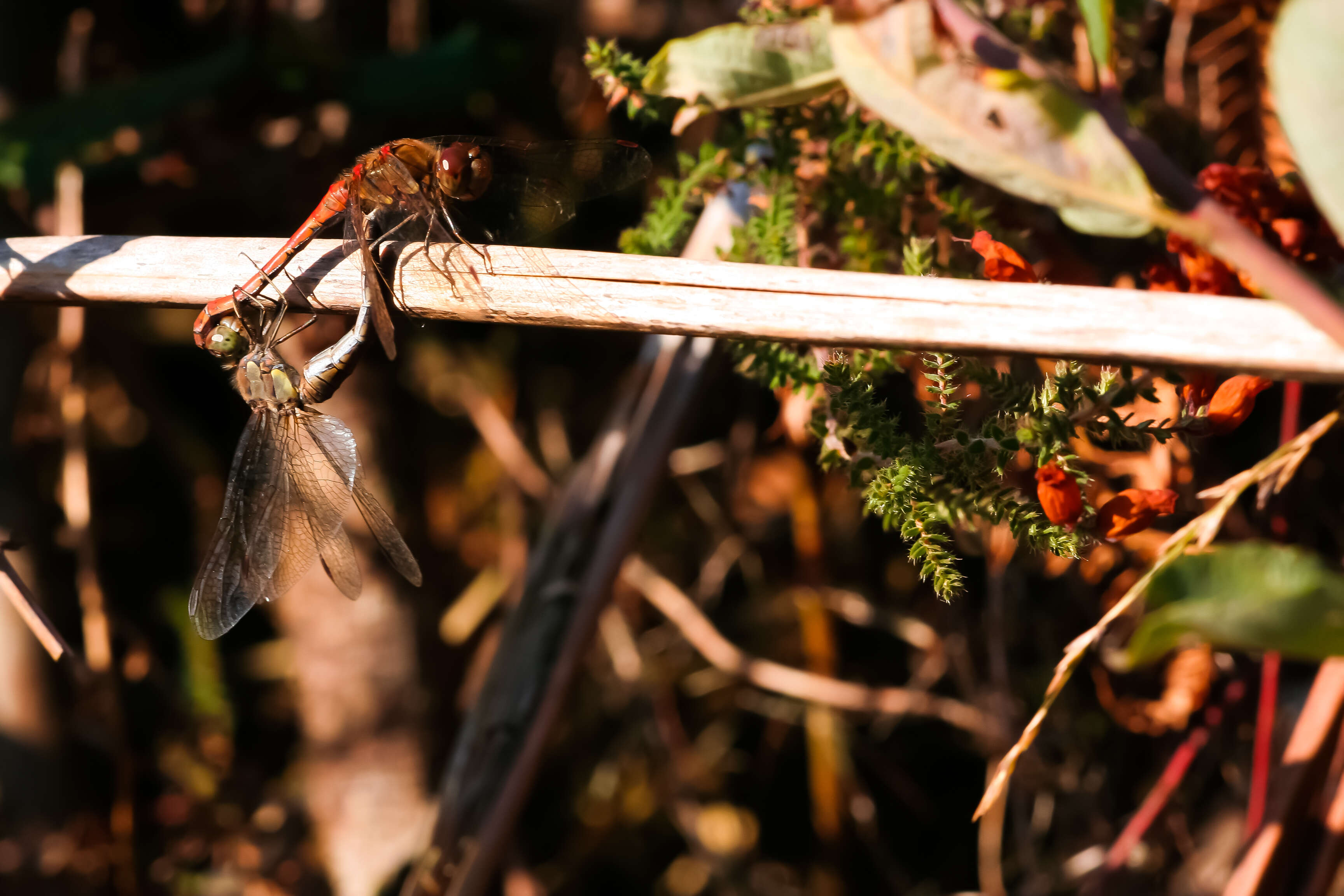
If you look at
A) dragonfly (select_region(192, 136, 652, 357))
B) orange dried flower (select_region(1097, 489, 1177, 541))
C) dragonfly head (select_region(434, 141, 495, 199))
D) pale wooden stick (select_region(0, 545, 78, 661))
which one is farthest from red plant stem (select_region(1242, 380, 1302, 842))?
pale wooden stick (select_region(0, 545, 78, 661))

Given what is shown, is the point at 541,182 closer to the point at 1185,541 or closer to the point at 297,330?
the point at 297,330

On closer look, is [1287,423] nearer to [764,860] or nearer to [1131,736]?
[1131,736]

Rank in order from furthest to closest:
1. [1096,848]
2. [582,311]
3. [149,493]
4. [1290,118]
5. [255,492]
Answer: [149,493], [1096,848], [255,492], [582,311], [1290,118]

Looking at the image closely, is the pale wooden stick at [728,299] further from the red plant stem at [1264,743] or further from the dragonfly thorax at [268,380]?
the red plant stem at [1264,743]

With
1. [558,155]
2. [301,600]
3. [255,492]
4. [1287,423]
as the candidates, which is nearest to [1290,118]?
[1287,423]

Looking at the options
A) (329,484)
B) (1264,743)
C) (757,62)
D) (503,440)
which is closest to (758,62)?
(757,62)

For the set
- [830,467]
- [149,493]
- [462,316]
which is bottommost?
[149,493]

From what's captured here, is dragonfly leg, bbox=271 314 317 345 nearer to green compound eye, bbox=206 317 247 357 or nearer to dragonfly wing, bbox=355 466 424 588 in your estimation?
green compound eye, bbox=206 317 247 357
